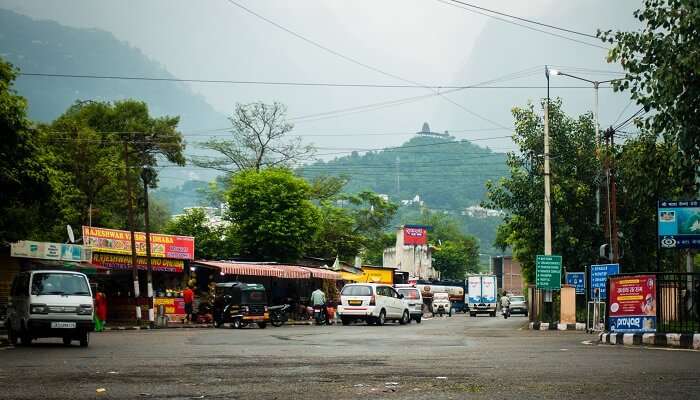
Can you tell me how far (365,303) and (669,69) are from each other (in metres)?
26.7

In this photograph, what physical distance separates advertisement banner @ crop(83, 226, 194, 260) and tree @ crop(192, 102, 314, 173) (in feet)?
119

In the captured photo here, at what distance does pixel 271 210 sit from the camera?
60.6 metres

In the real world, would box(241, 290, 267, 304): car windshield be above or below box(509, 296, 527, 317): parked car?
above

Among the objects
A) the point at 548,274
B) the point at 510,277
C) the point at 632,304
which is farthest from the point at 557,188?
the point at 510,277

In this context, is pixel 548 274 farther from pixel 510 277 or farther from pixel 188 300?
pixel 510 277

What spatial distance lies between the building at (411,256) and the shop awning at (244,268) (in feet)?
255

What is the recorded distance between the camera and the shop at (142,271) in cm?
4263

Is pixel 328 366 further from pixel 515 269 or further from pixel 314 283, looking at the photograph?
pixel 515 269

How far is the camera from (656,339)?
2434 centimetres

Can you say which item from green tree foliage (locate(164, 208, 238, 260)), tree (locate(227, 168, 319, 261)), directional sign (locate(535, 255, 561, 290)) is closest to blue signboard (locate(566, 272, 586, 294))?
directional sign (locate(535, 255, 561, 290))

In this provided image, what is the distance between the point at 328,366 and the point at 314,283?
43.0 m

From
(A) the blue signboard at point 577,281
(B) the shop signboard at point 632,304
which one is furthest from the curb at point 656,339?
(A) the blue signboard at point 577,281

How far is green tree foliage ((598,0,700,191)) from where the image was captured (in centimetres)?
1823

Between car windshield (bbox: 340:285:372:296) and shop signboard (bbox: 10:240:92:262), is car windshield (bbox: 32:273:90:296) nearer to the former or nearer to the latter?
shop signboard (bbox: 10:240:92:262)
